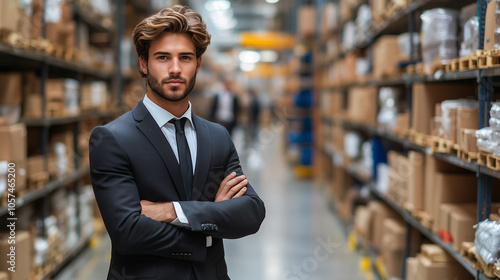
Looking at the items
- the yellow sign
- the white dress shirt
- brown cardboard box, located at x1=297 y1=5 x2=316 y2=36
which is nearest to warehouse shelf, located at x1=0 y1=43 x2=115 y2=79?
the white dress shirt

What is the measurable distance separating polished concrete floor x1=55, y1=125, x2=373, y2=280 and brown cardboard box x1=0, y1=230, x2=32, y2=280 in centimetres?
98

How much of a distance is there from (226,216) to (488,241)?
121cm

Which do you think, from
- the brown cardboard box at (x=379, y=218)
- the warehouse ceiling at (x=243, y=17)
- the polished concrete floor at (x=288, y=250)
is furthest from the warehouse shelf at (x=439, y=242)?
the warehouse ceiling at (x=243, y=17)

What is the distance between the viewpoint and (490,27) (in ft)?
7.85

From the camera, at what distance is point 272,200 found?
7.91 metres

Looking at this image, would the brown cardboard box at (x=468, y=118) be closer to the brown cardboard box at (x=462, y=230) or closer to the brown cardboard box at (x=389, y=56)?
the brown cardboard box at (x=462, y=230)

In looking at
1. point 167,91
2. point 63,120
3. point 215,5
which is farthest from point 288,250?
point 215,5

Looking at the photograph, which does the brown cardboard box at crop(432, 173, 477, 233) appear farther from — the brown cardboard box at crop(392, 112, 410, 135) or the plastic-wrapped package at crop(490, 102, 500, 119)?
the plastic-wrapped package at crop(490, 102, 500, 119)

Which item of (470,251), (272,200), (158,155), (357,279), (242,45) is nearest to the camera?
(158,155)

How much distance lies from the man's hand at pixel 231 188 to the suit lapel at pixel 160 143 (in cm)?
18

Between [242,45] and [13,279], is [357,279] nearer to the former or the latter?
[13,279]

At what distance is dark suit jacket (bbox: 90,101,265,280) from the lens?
1779 mm

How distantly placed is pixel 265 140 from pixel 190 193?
18048mm

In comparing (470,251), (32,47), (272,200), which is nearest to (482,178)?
(470,251)
